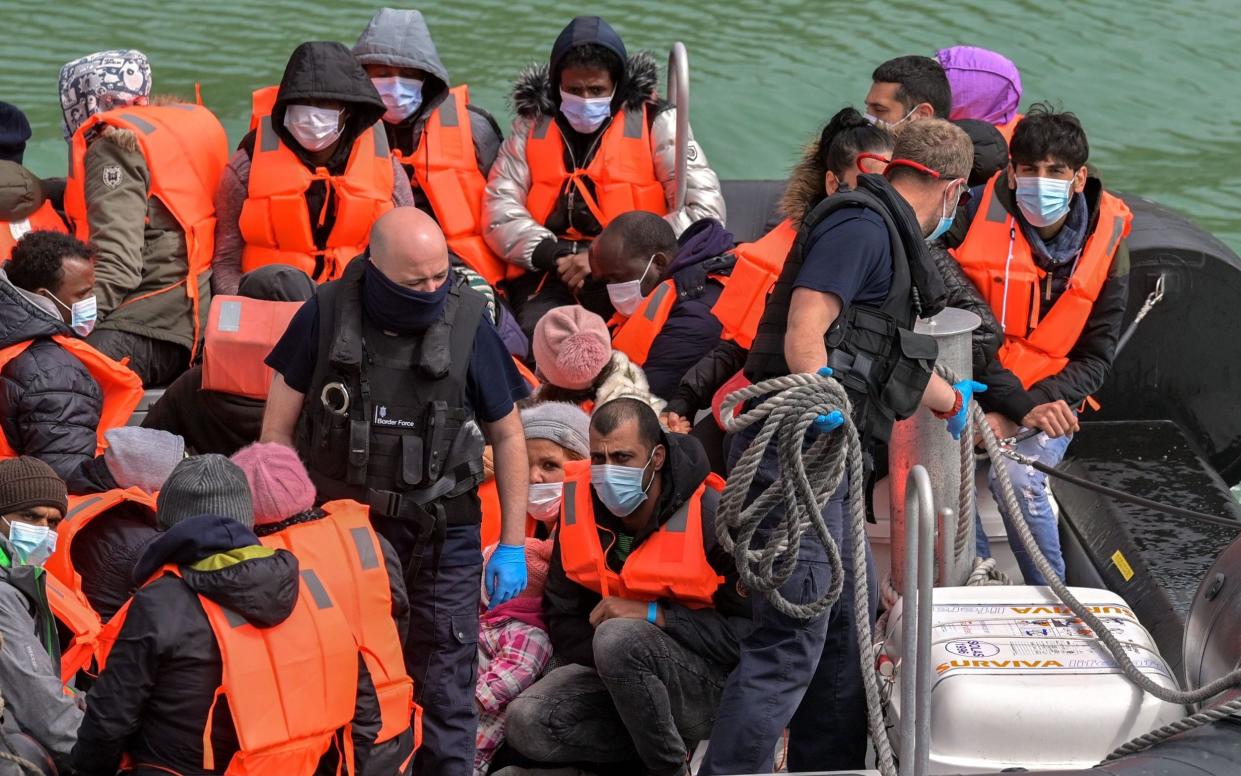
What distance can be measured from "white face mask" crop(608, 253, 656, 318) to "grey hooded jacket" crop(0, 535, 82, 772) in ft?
8.31

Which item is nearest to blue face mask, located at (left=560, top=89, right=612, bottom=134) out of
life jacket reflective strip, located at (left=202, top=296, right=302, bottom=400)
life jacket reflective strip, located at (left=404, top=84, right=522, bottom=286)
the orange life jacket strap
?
life jacket reflective strip, located at (left=404, top=84, right=522, bottom=286)

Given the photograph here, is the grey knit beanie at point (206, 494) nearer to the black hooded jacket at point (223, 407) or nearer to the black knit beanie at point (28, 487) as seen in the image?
the black knit beanie at point (28, 487)

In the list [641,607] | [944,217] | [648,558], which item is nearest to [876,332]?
[944,217]

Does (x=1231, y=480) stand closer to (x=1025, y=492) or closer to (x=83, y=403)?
(x=1025, y=492)

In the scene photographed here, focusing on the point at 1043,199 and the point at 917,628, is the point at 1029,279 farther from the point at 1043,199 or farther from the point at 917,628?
the point at 917,628

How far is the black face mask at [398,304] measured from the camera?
3.74 m

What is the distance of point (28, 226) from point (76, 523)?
2131mm

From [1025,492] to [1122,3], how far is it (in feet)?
32.1

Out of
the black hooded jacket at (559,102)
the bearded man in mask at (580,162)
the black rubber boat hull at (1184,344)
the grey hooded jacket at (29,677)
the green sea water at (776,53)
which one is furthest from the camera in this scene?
the green sea water at (776,53)

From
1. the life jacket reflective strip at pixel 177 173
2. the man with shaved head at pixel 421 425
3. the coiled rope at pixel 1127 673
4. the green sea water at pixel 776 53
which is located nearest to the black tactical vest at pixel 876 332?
the coiled rope at pixel 1127 673

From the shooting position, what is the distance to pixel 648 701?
4000mm

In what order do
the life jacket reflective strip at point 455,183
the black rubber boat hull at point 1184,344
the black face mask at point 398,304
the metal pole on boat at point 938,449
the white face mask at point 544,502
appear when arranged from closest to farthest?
the black face mask at point 398,304 < the metal pole on boat at point 938,449 < the white face mask at point 544,502 < the black rubber boat hull at point 1184,344 < the life jacket reflective strip at point 455,183

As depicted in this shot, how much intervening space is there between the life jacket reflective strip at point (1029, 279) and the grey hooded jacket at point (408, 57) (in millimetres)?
2374

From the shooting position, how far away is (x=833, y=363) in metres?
3.72
